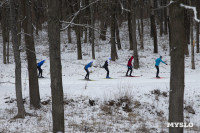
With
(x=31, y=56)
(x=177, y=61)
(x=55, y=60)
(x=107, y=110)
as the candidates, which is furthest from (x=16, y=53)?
(x=177, y=61)

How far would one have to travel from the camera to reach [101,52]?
27328mm

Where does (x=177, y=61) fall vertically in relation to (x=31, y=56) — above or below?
below

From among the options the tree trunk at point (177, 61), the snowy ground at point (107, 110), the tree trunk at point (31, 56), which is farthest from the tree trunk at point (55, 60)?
the tree trunk at point (31, 56)

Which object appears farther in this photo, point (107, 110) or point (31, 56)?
point (107, 110)

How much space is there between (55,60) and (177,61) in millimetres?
2899

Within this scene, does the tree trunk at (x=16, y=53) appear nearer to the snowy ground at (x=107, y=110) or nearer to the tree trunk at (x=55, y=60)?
the snowy ground at (x=107, y=110)

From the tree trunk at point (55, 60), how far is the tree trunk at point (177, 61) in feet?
8.89

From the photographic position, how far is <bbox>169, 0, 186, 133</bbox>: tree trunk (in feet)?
14.8

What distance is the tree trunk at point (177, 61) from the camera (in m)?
4.50

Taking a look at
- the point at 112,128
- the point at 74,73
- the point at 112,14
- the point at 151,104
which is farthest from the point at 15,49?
the point at 112,14

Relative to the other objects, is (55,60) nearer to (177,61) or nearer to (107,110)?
(177,61)

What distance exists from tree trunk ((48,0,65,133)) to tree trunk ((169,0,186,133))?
2710mm

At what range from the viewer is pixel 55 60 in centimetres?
462

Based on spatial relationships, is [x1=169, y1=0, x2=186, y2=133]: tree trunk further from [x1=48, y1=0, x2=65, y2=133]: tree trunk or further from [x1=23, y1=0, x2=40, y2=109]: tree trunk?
[x1=23, y1=0, x2=40, y2=109]: tree trunk
